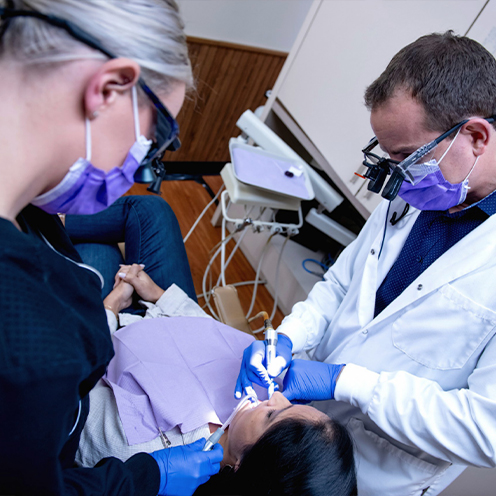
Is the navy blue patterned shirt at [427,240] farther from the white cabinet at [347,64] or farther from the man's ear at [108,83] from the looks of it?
the man's ear at [108,83]

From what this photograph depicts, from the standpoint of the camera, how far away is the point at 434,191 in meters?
1.04

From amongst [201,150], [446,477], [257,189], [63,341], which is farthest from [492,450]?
[201,150]

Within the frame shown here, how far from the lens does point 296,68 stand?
2221mm

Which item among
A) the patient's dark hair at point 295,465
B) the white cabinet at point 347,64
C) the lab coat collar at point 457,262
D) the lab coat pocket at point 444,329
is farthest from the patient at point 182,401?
the white cabinet at point 347,64

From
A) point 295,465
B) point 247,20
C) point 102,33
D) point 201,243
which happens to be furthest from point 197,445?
point 247,20

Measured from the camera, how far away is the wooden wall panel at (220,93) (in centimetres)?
325

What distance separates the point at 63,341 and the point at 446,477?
120 cm

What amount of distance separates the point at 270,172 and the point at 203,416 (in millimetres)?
1205

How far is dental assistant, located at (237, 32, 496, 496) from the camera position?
92 centimetres

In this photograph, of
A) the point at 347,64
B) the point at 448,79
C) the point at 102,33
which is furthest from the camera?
the point at 347,64

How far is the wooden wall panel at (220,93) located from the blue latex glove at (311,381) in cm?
262

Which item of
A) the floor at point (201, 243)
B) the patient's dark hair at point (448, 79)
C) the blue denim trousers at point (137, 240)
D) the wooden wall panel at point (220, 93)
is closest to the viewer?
the patient's dark hair at point (448, 79)

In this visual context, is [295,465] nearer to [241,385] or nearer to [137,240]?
[241,385]

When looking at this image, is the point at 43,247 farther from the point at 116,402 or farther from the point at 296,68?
the point at 296,68
